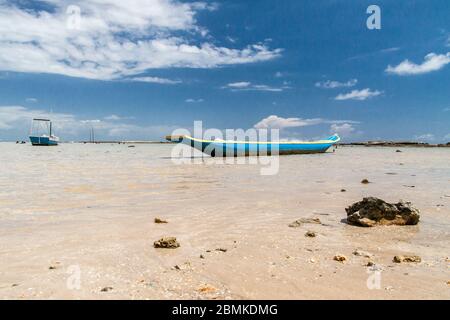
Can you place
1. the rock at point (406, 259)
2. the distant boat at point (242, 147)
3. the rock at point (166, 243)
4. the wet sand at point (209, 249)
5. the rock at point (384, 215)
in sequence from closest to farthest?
the wet sand at point (209, 249) → the rock at point (406, 259) → the rock at point (166, 243) → the rock at point (384, 215) → the distant boat at point (242, 147)

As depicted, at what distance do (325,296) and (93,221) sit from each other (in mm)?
4483

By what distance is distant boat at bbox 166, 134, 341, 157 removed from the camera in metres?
30.5

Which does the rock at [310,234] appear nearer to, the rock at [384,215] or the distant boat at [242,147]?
the rock at [384,215]

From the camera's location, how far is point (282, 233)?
5.58 m

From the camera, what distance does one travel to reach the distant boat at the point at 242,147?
100ft

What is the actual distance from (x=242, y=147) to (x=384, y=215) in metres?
26.8

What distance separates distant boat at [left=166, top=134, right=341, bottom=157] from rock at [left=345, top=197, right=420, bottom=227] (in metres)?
24.4

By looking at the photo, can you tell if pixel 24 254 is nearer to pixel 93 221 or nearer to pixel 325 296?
pixel 93 221

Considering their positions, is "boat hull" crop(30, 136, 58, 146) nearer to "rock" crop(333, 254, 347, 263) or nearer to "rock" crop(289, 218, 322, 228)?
"rock" crop(289, 218, 322, 228)

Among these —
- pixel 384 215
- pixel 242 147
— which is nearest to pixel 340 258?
pixel 384 215

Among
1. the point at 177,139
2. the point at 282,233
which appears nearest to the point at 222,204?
the point at 282,233

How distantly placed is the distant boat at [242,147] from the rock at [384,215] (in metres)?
24.4

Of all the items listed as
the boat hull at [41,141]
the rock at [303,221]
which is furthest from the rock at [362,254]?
the boat hull at [41,141]
